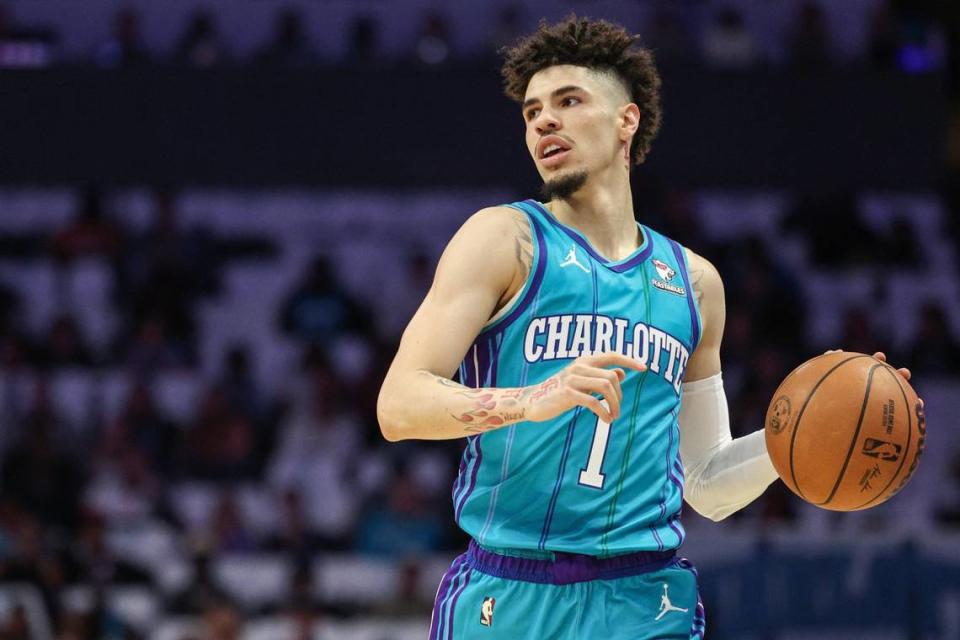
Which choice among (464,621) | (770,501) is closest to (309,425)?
(770,501)

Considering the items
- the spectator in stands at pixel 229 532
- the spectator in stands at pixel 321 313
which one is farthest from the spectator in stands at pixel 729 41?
the spectator in stands at pixel 229 532

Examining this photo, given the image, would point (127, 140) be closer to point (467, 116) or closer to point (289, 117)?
point (289, 117)

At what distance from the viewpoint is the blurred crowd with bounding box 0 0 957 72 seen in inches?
484

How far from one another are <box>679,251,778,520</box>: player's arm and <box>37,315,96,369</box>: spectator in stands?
8094 mm

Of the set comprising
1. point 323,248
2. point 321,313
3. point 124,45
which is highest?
point 124,45

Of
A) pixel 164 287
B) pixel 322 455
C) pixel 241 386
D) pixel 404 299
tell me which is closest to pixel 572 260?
pixel 322 455

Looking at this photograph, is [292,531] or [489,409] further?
[292,531]

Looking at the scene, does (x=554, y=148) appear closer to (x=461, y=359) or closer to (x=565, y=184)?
(x=565, y=184)

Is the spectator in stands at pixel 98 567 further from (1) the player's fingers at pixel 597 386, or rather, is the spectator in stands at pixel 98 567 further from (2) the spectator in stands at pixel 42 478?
(1) the player's fingers at pixel 597 386

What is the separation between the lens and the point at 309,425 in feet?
36.2

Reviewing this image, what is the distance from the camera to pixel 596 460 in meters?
3.83

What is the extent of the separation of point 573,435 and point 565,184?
→ 752mm

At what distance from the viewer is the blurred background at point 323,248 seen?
1012cm

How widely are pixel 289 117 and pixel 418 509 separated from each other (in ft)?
12.7
